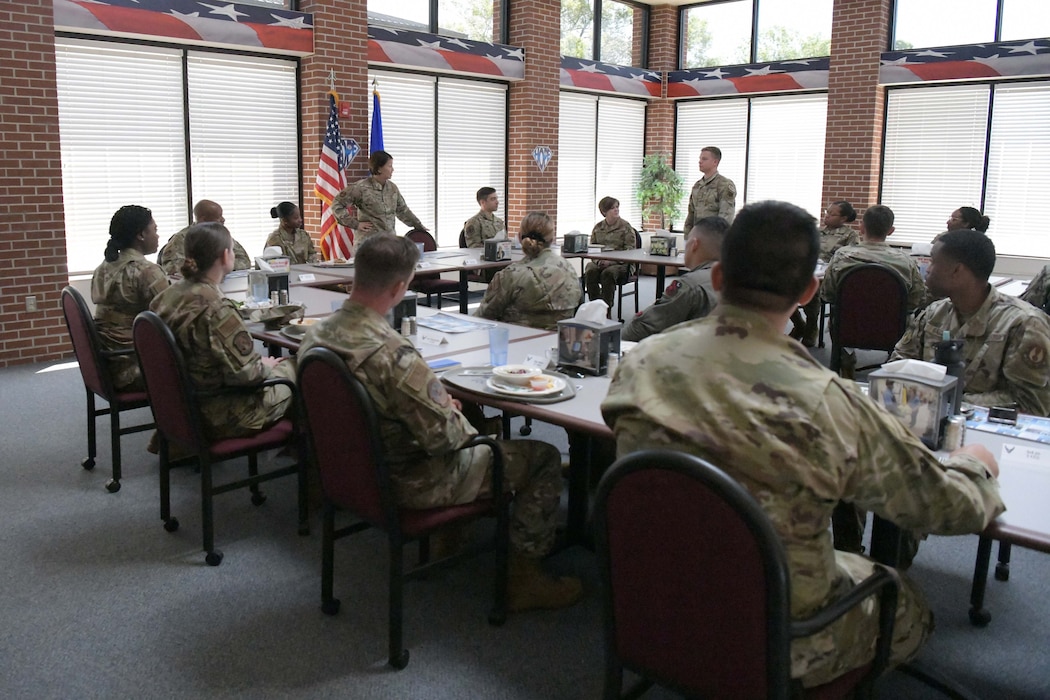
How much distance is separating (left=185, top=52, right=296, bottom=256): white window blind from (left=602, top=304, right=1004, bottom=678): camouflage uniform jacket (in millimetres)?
6546

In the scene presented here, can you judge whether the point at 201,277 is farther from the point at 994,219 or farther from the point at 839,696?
the point at 994,219

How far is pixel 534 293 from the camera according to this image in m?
4.33

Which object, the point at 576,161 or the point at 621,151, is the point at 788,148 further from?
the point at 576,161

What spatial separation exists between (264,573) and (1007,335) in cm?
262

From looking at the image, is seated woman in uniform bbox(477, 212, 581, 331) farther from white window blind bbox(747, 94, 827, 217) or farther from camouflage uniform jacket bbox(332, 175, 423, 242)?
white window blind bbox(747, 94, 827, 217)

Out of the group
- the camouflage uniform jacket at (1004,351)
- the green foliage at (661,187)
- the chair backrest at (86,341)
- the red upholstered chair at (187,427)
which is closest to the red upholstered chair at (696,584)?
the camouflage uniform jacket at (1004,351)

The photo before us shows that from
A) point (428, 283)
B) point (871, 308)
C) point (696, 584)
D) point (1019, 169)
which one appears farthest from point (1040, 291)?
point (1019, 169)

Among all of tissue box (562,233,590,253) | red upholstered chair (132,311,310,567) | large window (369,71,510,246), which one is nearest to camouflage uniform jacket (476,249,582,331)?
red upholstered chair (132,311,310,567)

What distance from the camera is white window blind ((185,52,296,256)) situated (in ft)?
23.4

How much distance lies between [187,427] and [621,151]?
9234 millimetres

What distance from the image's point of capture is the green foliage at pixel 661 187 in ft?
37.1

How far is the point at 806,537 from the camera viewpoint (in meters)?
1.49

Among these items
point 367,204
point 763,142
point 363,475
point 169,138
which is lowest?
point 363,475

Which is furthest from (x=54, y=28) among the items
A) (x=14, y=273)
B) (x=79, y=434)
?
(x=79, y=434)
